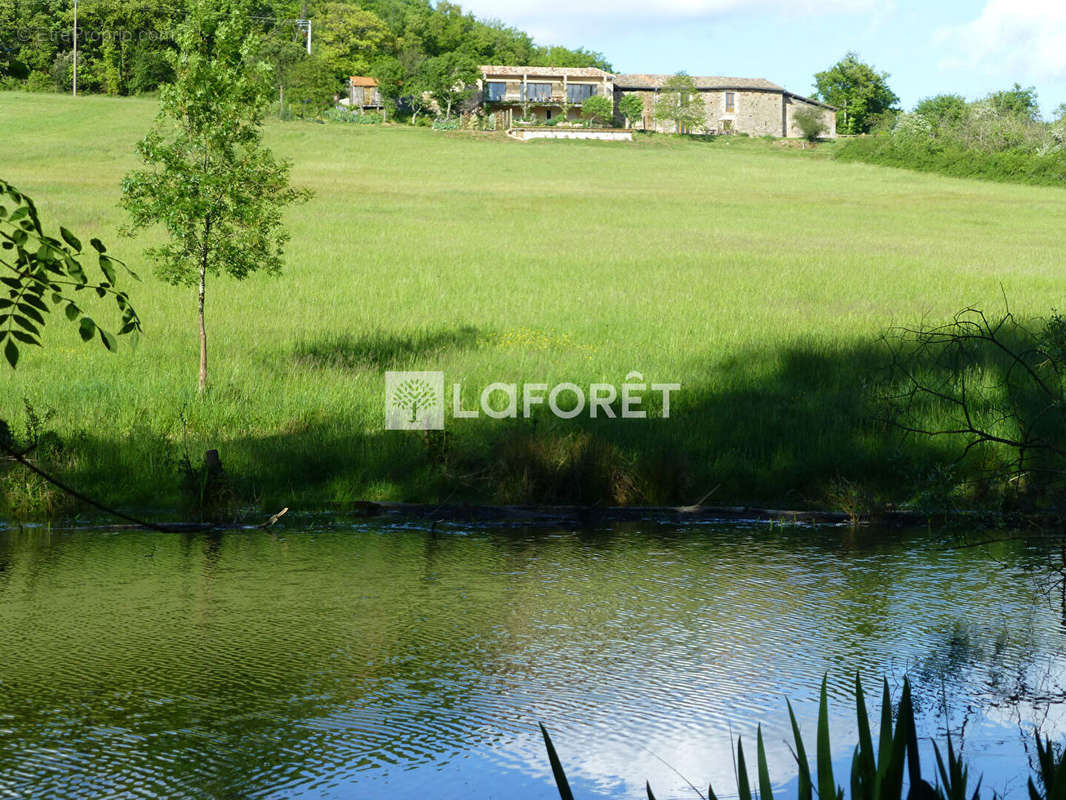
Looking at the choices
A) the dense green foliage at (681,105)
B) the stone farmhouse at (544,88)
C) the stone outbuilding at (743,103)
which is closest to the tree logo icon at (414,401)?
the dense green foliage at (681,105)

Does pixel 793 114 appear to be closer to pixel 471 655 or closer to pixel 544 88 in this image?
pixel 544 88

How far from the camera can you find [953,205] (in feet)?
157

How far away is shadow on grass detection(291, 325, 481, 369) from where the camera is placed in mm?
16875

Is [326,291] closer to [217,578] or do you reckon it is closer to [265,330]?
[265,330]

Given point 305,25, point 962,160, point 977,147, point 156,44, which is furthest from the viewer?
point 305,25

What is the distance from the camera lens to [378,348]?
709 inches

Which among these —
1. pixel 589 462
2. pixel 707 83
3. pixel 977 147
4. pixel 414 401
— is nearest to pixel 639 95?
pixel 707 83

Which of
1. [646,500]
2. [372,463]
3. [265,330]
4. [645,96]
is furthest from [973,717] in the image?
[645,96]

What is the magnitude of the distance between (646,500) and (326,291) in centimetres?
1337

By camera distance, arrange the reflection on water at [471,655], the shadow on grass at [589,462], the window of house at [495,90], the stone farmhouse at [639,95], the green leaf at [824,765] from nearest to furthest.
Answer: the green leaf at [824,765]
the reflection on water at [471,655]
the shadow on grass at [589,462]
the stone farmhouse at [639,95]
the window of house at [495,90]

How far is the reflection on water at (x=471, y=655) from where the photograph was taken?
217 inches

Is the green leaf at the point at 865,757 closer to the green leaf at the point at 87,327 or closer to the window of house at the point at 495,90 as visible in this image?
the green leaf at the point at 87,327

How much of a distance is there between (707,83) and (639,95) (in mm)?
6849

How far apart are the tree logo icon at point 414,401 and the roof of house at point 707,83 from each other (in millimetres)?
109678
